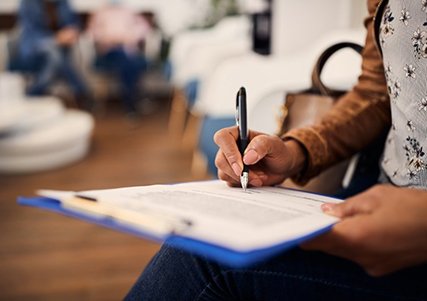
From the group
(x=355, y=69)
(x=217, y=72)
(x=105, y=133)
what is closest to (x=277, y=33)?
(x=217, y=72)

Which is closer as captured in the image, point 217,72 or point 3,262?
point 3,262

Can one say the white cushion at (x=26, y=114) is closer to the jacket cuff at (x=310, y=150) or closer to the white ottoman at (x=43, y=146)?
the white ottoman at (x=43, y=146)

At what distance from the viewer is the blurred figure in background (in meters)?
4.30

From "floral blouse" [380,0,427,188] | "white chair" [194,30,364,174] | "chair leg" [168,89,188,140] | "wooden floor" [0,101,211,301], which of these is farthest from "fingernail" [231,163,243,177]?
"chair leg" [168,89,188,140]

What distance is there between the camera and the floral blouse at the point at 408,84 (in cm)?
63

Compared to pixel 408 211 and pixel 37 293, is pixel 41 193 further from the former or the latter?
pixel 37 293

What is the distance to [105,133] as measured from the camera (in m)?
3.63

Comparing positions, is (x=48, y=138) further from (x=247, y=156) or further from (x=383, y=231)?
(x=383, y=231)

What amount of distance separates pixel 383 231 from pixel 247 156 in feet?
0.74

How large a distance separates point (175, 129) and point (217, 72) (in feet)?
5.12

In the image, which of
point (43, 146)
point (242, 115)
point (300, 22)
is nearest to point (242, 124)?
point (242, 115)

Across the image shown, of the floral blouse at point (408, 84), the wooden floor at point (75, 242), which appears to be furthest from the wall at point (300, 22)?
the floral blouse at point (408, 84)

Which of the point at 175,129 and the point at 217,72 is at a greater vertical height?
the point at 217,72

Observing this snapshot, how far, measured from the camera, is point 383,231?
44 cm
